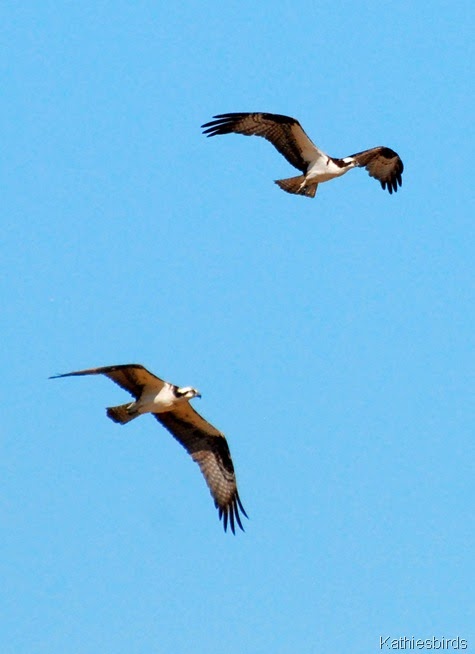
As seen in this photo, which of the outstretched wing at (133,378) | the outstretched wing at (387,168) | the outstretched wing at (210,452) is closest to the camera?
the outstretched wing at (133,378)

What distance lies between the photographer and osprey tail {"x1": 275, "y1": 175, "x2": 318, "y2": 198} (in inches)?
873

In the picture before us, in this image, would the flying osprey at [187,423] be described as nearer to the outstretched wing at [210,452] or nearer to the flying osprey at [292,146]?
the outstretched wing at [210,452]

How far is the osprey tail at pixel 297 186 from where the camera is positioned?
72.7 ft

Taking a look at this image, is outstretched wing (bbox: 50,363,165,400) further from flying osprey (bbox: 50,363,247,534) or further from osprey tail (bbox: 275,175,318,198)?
osprey tail (bbox: 275,175,318,198)

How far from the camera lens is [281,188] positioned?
73.4 feet

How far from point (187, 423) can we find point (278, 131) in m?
5.13

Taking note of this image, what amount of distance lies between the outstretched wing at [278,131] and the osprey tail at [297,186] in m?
0.18

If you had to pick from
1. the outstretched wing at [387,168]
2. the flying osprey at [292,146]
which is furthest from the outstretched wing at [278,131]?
the outstretched wing at [387,168]

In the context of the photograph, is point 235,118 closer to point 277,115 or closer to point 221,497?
point 277,115

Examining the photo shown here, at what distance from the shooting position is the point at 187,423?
19.3 meters

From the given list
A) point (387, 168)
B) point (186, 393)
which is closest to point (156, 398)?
point (186, 393)

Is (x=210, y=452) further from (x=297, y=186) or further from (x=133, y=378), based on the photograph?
(x=297, y=186)

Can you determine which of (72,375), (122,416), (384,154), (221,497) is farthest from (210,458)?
(384,154)

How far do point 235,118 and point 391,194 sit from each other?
13.1 ft
